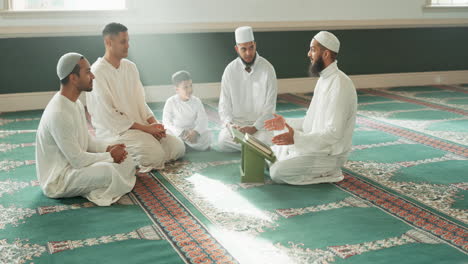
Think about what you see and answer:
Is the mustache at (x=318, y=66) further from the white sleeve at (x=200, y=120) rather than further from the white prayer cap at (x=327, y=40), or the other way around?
the white sleeve at (x=200, y=120)

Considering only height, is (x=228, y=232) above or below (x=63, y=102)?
below

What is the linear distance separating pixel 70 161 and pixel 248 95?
1.88 metres

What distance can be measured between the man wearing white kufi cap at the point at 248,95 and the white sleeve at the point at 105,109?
892 mm

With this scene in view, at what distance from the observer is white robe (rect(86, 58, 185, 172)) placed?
14.5 ft

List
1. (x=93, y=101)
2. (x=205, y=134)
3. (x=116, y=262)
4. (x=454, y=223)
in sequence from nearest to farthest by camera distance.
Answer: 1. (x=116, y=262)
2. (x=454, y=223)
3. (x=93, y=101)
4. (x=205, y=134)

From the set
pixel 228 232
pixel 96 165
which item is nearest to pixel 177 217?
pixel 228 232

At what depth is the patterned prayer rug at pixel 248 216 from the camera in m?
2.99

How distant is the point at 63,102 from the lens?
3580 millimetres

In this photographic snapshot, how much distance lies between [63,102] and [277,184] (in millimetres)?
1563

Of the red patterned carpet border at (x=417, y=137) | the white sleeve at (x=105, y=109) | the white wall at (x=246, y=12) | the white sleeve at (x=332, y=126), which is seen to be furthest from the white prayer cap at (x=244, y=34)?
the white wall at (x=246, y=12)

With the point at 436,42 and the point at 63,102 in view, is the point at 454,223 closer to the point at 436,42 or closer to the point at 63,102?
the point at 63,102

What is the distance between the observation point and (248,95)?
5039 mm

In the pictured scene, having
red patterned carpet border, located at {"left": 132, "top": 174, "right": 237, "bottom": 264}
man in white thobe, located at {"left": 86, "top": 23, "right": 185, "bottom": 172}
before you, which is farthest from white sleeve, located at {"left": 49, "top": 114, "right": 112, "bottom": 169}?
man in white thobe, located at {"left": 86, "top": 23, "right": 185, "bottom": 172}

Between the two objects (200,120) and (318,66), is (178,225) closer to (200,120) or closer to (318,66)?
(318,66)
